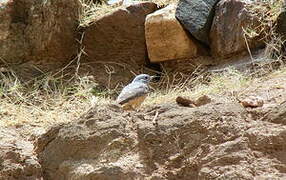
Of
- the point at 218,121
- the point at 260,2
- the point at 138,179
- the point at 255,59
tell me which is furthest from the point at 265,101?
the point at 260,2

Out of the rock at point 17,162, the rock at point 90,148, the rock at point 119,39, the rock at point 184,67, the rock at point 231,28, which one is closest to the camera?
the rock at point 90,148

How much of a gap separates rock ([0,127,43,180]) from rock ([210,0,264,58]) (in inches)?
120

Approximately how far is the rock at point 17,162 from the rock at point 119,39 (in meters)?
3.09

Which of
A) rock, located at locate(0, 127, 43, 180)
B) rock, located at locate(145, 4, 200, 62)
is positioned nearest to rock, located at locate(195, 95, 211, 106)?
rock, located at locate(0, 127, 43, 180)

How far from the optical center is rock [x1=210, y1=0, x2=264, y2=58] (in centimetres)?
674

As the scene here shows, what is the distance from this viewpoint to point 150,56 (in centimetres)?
717

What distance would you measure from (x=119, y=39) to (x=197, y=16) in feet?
2.82

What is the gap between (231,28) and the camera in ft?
22.5

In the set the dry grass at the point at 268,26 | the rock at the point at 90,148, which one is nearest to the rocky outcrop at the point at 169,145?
the rock at the point at 90,148

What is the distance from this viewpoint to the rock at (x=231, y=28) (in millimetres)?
6742

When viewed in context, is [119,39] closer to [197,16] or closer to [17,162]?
[197,16]

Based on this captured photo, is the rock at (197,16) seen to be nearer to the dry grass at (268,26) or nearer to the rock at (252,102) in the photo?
the dry grass at (268,26)

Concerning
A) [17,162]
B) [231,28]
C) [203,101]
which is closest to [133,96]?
[203,101]

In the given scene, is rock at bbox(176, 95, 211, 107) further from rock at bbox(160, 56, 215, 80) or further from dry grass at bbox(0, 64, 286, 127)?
rock at bbox(160, 56, 215, 80)
